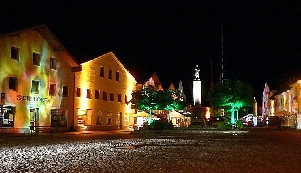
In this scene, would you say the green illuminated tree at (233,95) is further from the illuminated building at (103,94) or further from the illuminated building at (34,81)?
the illuminated building at (34,81)

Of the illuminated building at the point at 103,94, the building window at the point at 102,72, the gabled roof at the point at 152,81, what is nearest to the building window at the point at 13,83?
the illuminated building at the point at 103,94

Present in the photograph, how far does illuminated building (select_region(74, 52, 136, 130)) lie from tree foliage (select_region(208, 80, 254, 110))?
1243 cm

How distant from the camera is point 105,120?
196 feet

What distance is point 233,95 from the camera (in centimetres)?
6322

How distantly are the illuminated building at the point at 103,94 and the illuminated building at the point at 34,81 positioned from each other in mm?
2107

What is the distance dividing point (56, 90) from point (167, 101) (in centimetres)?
1507

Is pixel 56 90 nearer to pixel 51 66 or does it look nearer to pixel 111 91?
pixel 51 66

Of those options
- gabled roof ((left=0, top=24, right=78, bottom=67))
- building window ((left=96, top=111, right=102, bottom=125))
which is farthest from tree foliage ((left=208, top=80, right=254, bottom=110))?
gabled roof ((left=0, top=24, right=78, bottom=67))

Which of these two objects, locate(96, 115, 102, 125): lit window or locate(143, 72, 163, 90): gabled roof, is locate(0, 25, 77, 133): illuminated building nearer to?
locate(96, 115, 102, 125): lit window

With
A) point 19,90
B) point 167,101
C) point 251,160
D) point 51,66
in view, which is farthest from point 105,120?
point 251,160

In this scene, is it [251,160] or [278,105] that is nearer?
[251,160]

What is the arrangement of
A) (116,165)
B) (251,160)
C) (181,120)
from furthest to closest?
(181,120)
(251,160)
(116,165)

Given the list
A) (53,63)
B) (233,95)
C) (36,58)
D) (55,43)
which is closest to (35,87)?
(36,58)

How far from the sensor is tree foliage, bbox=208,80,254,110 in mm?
63031
